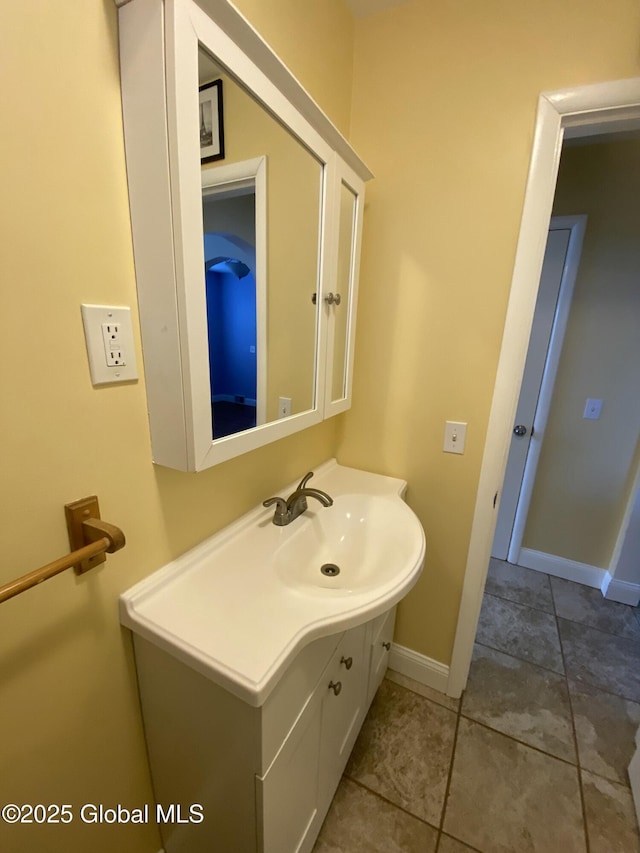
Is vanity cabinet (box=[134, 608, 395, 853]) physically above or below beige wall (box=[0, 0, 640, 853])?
below

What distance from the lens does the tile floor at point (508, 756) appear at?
3.56ft

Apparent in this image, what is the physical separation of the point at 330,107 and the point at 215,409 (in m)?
1.09

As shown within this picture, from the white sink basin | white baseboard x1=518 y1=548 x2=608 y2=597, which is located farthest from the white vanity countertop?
white baseboard x1=518 y1=548 x2=608 y2=597

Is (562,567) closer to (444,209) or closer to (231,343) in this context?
(444,209)

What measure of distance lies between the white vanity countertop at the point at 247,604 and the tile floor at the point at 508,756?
829mm

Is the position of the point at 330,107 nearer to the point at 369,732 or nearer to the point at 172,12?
the point at 172,12

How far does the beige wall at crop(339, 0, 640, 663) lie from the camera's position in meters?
1.02

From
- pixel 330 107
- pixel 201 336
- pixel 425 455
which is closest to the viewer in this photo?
pixel 201 336

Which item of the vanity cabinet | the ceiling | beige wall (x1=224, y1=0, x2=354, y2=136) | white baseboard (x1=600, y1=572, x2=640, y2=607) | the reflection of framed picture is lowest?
white baseboard (x1=600, y1=572, x2=640, y2=607)

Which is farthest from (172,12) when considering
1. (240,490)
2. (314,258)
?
(240,490)

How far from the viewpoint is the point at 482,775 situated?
1235mm

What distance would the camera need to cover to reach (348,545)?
1220 mm

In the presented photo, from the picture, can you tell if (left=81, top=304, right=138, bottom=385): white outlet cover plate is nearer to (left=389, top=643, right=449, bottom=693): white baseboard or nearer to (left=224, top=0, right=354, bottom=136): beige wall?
(left=224, top=0, right=354, bottom=136): beige wall

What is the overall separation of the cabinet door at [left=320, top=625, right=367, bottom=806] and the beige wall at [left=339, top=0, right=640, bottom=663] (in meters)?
0.47
